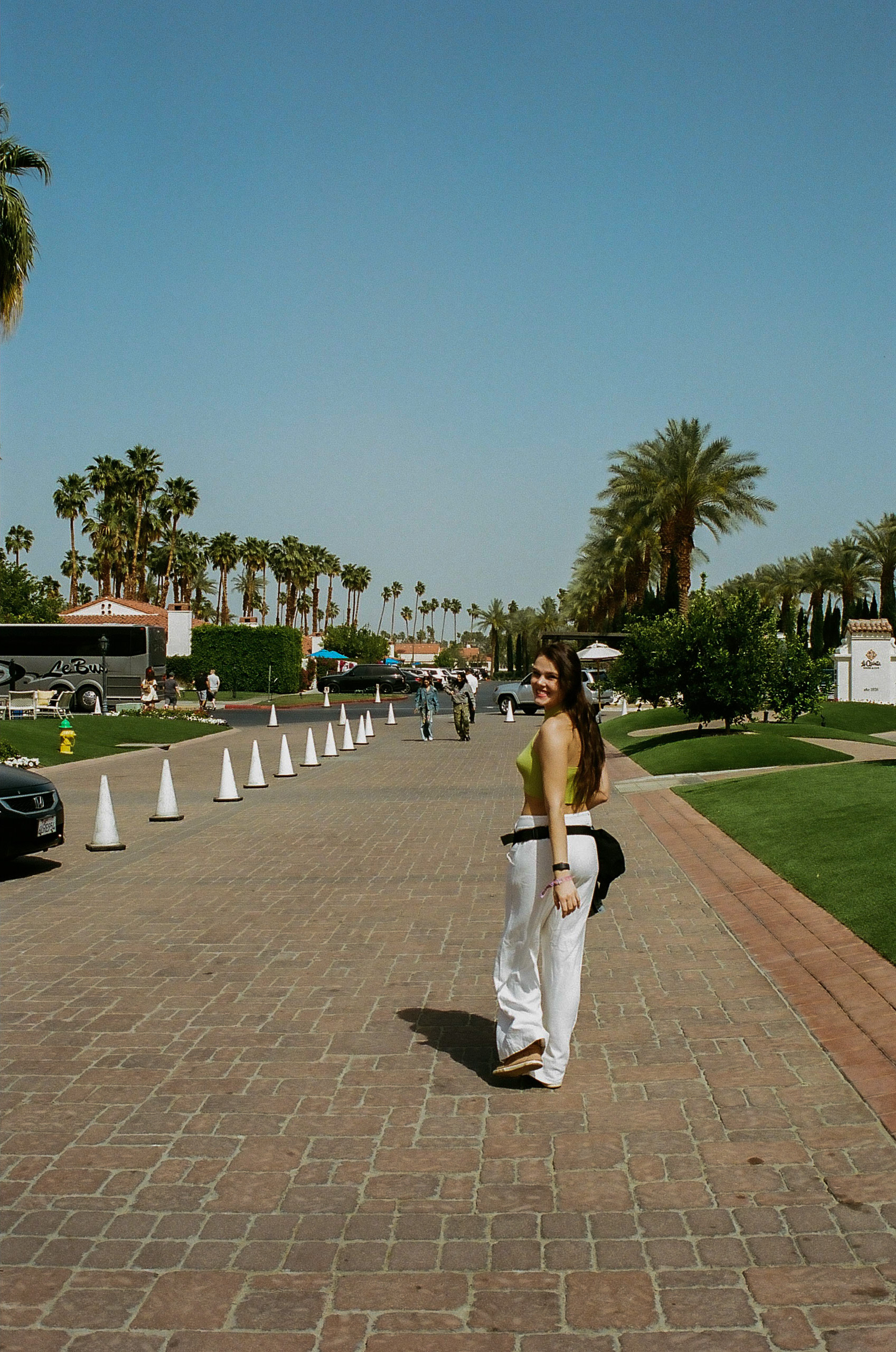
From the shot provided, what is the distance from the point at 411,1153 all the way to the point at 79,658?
44.2 meters

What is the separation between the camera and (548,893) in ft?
17.3

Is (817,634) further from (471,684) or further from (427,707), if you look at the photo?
(427,707)

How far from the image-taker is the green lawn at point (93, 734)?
976 inches

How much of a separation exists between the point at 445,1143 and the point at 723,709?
20079 millimetres

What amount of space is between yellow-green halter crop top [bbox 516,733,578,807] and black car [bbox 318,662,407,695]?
57.8m

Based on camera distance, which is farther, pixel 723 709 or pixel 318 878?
pixel 723 709

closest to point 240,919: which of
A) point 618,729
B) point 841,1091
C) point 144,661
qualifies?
point 841,1091

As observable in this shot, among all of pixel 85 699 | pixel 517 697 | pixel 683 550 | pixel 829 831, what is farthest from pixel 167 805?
pixel 683 550

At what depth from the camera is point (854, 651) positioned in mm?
39125

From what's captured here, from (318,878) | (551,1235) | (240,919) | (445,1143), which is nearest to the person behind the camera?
(551,1235)

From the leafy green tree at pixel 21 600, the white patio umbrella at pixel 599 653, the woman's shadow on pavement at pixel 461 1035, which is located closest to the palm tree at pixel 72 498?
the leafy green tree at pixel 21 600

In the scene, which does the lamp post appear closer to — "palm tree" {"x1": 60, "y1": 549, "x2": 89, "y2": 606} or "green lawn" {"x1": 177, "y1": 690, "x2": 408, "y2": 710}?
"green lawn" {"x1": 177, "y1": 690, "x2": 408, "y2": 710}

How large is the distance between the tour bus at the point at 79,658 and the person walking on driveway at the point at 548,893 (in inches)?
1661

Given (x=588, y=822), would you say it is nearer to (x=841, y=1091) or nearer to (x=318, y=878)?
(x=841, y=1091)
